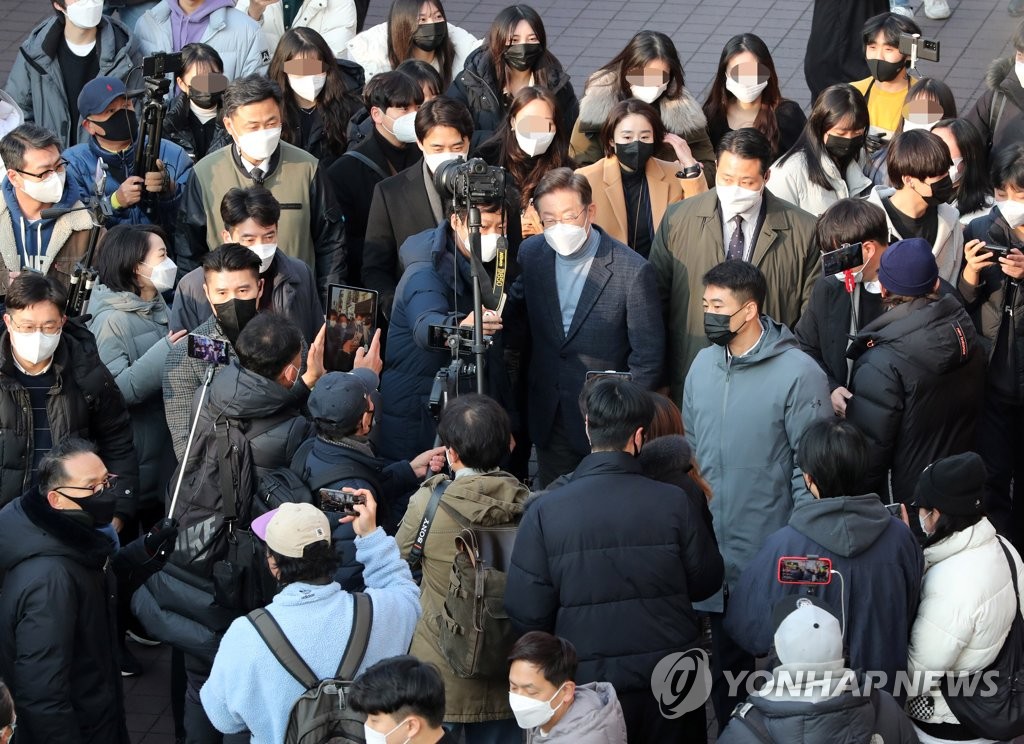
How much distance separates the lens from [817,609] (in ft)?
14.6

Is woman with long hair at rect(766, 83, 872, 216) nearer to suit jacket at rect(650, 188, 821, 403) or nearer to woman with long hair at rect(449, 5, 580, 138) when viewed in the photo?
suit jacket at rect(650, 188, 821, 403)

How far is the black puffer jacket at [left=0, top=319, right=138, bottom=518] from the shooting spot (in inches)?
241

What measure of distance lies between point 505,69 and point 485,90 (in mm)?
194

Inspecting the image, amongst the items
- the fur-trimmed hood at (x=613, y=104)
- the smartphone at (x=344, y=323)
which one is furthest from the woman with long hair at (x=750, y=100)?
the smartphone at (x=344, y=323)

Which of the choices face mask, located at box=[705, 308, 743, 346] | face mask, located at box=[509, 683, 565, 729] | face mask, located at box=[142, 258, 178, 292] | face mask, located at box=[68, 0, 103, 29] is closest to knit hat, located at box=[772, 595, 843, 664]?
face mask, located at box=[509, 683, 565, 729]

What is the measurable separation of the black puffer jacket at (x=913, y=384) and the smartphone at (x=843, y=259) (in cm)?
30

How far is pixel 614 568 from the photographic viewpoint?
495 centimetres

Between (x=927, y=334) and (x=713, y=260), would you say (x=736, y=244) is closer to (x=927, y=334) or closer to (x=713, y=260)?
(x=713, y=260)

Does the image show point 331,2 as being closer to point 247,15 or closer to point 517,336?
point 247,15

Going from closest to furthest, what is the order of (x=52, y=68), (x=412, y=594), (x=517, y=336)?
(x=412, y=594) → (x=517, y=336) → (x=52, y=68)

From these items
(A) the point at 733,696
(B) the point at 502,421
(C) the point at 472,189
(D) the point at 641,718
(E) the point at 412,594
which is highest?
(C) the point at 472,189

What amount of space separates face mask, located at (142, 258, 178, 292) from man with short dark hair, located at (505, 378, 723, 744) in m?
2.72

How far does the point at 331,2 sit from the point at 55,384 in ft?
16.7

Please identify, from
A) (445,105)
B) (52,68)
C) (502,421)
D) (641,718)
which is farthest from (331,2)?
(641,718)
